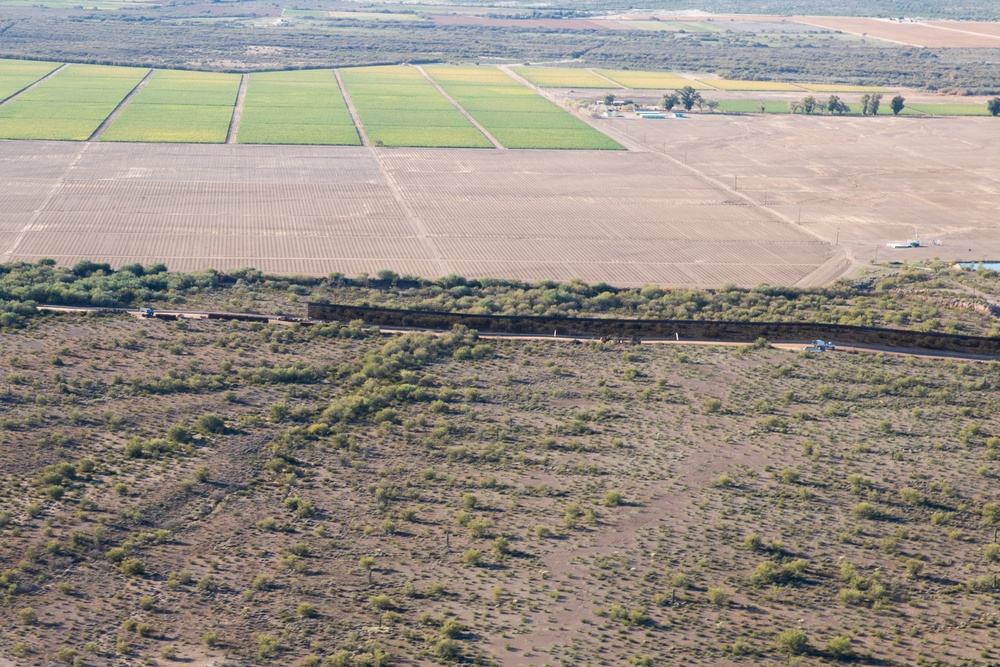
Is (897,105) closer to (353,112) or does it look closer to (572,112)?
(572,112)

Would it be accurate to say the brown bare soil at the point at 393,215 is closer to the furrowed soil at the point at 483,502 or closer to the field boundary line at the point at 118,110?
the field boundary line at the point at 118,110

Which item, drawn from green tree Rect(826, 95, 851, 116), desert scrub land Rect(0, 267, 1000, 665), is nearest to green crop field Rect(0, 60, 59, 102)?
green tree Rect(826, 95, 851, 116)

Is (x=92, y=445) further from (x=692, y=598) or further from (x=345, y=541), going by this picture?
(x=692, y=598)

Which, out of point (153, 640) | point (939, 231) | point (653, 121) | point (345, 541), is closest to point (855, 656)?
point (345, 541)

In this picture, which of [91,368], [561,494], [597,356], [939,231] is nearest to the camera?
[561,494]

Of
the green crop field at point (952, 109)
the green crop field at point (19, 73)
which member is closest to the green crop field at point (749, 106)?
the green crop field at point (952, 109)
